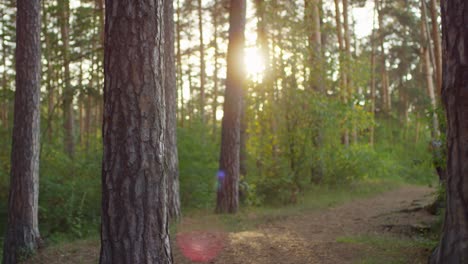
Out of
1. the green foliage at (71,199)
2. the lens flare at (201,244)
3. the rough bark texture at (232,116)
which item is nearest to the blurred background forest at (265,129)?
the green foliage at (71,199)

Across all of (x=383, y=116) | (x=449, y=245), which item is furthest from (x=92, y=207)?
(x=383, y=116)

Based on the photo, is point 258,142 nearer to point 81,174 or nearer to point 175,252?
point 81,174

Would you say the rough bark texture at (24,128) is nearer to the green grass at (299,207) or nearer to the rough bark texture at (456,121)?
the green grass at (299,207)

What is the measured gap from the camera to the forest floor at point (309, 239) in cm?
658

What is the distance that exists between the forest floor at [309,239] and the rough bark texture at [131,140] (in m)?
2.34

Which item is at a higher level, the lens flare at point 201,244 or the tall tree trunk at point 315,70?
the tall tree trunk at point 315,70

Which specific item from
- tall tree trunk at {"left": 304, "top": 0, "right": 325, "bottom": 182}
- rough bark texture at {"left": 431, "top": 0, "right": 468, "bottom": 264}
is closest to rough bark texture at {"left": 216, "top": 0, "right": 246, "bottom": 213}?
tall tree trunk at {"left": 304, "top": 0, "right": 325, "bottom": 182}

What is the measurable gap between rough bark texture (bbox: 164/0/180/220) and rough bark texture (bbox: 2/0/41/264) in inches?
113

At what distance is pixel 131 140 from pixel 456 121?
3055 millimetres

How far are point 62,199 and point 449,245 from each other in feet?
37.4

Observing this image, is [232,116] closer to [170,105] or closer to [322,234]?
[170,105]

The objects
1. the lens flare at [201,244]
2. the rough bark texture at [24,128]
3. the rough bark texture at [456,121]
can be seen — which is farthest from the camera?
the rough bark texture at [24,128]

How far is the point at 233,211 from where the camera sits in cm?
1240

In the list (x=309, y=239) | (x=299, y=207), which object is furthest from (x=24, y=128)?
(x=299, y=207)
